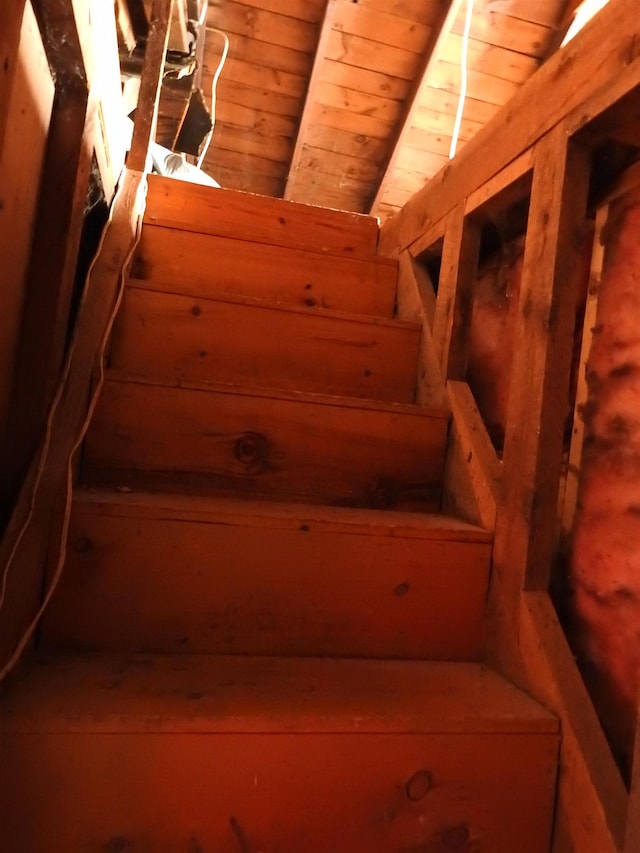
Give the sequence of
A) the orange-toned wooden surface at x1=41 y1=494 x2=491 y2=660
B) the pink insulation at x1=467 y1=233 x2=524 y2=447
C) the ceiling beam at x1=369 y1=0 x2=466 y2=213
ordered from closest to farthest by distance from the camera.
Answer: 1. the orange-toned wooden surface at x1=41 y1=494 x2=491 y2=660
2. the pink insulation at x1=467 y1=233 x2=524 y2=447
3. the ceiling beam at x1=369 y1=0 x2=466 y2=213

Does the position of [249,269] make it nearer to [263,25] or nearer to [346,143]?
[263,25]

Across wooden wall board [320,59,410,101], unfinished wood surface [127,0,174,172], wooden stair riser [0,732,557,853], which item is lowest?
wooden stair riser [0,732,557,853]

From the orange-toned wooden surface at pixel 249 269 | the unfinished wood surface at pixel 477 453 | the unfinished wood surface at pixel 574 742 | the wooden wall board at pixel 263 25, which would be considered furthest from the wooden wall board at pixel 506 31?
the unfinished wood surface at pixel 574 742

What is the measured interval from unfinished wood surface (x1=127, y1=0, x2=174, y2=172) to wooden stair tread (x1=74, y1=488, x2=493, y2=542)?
975mm

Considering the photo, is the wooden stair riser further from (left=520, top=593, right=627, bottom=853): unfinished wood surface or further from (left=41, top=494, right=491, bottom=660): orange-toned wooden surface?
(left=41, top=494, right=491, bottom=660): orange-toned wooden surface

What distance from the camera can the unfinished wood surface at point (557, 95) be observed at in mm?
898

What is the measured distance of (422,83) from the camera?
9.61 ft

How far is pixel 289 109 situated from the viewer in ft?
10.4

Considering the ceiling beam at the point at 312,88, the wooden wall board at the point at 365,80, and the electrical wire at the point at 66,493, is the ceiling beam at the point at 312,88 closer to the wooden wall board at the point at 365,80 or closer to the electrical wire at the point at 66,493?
the wooden wall board at the point at 365,80

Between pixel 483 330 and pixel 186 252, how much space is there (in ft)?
2.56

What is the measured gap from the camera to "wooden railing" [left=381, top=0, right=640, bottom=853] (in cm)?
76

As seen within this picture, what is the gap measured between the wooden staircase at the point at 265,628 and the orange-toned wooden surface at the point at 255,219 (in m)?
0.44

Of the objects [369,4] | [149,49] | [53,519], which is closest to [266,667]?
[53,519]

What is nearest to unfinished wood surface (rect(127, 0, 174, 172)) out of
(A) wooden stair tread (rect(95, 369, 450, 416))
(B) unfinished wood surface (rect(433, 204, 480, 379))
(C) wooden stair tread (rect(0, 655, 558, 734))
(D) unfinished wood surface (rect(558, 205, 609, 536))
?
(A) wooden stair tread (rect(95, 369, 450, 416))
